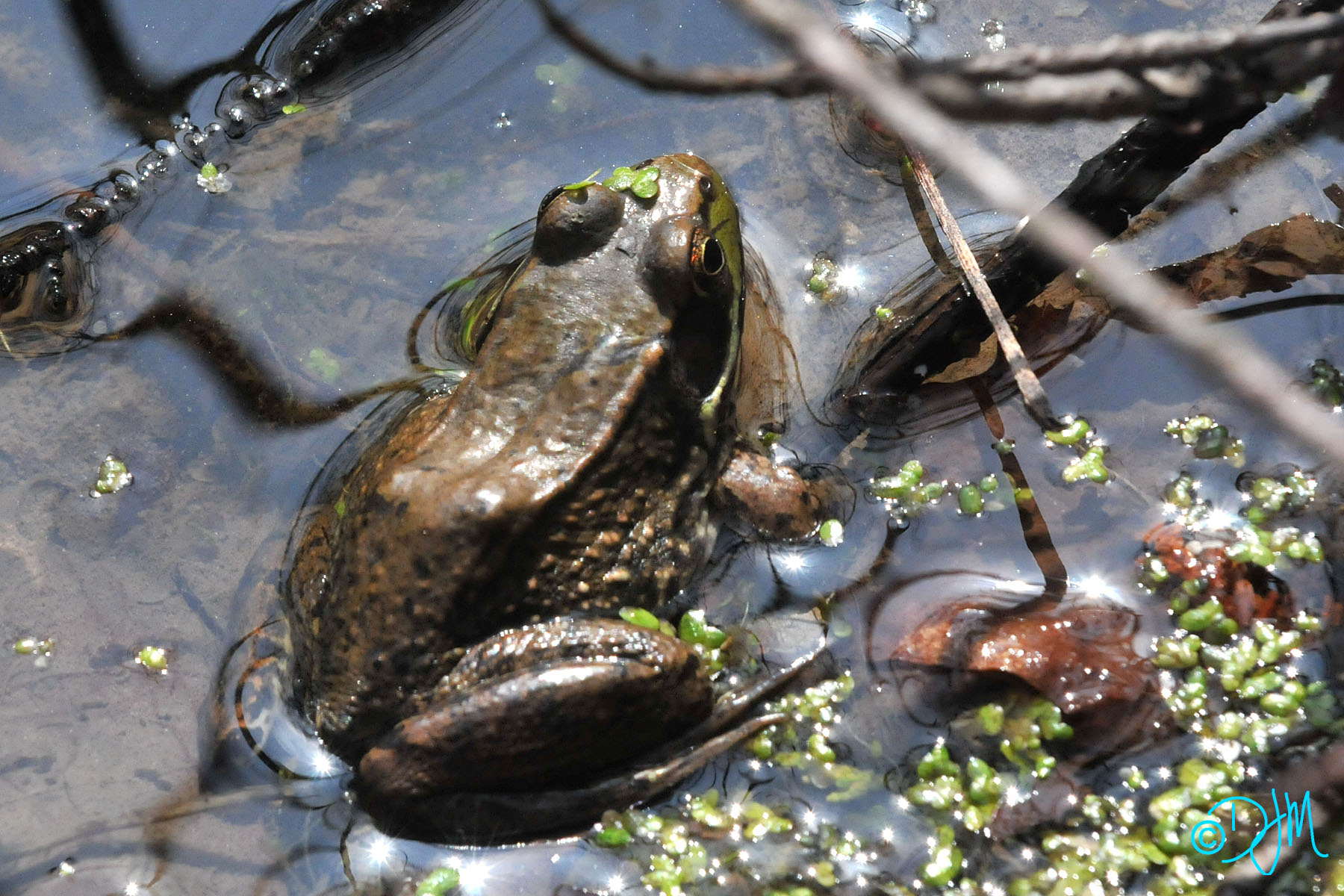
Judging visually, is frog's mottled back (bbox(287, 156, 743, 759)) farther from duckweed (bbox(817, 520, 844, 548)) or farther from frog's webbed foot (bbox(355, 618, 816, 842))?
duckweed (bbox(817, 520, 844, 548))

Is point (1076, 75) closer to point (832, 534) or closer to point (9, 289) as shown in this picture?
point (832, 534)

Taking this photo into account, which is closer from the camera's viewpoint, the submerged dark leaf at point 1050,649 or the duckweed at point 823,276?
the submerged dark leaf at point 1050,649

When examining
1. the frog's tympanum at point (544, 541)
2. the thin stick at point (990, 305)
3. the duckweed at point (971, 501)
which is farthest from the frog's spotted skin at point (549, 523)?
the duckweed at point (971, 501)

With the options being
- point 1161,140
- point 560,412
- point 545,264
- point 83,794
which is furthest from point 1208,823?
point 83,794

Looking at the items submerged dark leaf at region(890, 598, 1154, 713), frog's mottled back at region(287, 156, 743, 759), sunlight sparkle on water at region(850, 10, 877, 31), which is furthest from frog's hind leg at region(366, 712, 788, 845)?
sunlight sparkle on water at region(850, 10, 877, 31)

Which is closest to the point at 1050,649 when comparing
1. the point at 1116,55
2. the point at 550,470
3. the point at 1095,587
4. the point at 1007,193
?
the point at 1095,587

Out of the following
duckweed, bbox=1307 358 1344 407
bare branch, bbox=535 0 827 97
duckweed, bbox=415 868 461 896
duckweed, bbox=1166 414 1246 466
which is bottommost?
duckweed, bbox=415 868 461 896

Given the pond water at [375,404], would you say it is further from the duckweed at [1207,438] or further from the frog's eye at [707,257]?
the frog's eye at [707,257]
